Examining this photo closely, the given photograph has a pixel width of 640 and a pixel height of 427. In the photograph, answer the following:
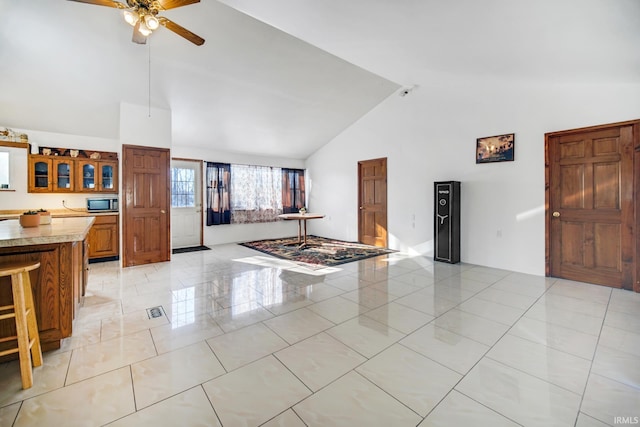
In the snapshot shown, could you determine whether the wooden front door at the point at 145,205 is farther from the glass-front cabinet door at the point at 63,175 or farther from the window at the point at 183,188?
the window at the point at 183,188

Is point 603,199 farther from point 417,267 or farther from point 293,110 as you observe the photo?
point 293,110

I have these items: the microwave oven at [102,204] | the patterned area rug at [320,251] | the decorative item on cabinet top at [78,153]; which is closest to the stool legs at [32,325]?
the patterned area rug at [320,251]

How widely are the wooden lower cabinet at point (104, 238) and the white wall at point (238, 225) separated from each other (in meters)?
2.00

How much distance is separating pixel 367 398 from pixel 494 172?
14.3 ft

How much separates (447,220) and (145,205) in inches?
214

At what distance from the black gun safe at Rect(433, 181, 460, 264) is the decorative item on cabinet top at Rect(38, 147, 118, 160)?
637 centimetres

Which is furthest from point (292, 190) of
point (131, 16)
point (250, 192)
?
point (131, 16)

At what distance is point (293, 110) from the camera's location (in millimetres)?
5820

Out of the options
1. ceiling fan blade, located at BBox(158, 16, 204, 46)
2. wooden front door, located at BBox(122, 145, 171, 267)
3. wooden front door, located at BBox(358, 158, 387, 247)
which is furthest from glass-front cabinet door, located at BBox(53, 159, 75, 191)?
wooden front door, located at BBox(358, 158, 387, 247)

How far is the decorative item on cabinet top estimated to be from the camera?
192 inches

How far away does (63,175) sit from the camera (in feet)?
16.4

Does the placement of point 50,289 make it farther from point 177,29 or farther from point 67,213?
point 67,213

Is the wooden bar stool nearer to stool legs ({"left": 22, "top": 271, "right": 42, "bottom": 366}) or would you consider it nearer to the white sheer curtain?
stool legs ({"left": 22, "top": 271, "right": 42, "bottom": 366})

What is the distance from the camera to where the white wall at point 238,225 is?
6.72m
